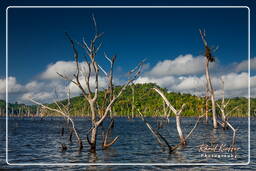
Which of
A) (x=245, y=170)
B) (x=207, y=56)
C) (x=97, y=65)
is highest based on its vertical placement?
(x=207, y=56)

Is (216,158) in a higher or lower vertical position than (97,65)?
lower

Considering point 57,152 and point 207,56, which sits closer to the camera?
point 57,152

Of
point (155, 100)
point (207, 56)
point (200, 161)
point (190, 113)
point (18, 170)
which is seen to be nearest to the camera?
point (18, 170)

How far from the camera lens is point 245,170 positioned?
2042cm

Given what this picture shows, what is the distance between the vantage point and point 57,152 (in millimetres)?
30109

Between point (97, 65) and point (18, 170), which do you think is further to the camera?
point (97, 65)

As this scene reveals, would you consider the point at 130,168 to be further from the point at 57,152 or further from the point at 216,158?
the point at 57,152

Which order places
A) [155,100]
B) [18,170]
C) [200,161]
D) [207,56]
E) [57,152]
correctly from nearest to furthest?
[18,170]
[200,161]
[57,152]
[207,56]
[155,100]

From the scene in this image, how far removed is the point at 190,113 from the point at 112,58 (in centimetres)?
15709

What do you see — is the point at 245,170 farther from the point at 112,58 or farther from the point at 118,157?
A: the point at 112,58

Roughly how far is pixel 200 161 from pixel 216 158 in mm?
1754

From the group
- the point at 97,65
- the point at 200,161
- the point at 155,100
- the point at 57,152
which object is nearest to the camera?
the point at 200,161

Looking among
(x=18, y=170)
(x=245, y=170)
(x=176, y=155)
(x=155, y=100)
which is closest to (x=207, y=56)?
(x=176, y=155)

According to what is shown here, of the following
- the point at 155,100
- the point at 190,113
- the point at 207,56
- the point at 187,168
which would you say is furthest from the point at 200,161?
the point at 155,100
